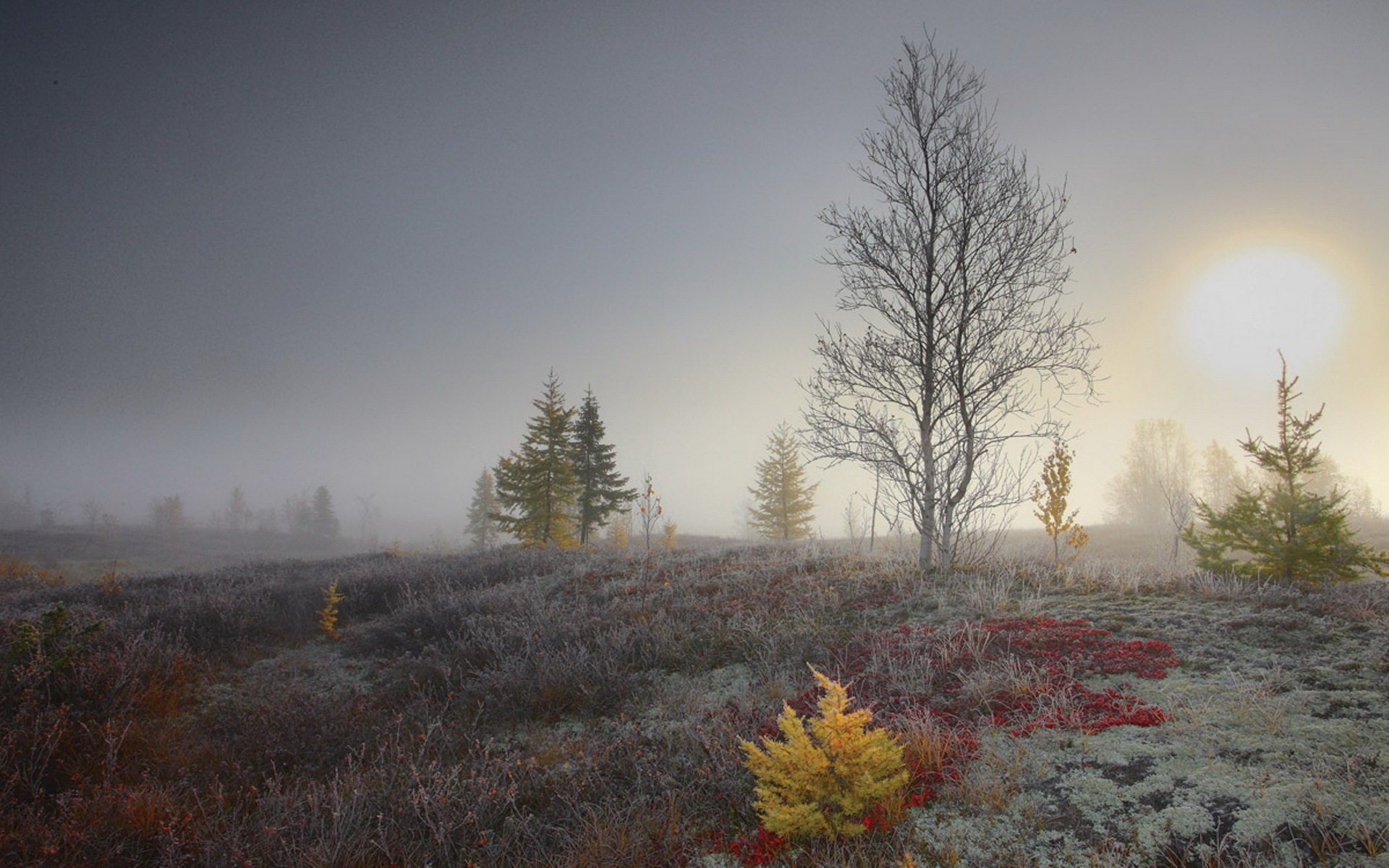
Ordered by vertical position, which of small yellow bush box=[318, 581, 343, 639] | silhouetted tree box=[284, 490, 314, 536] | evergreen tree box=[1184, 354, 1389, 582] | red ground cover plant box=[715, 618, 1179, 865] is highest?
evergreen tree box=[1184, 354, 1389, 582]

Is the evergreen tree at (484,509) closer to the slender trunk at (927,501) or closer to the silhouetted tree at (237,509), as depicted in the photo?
the slender trunk at (927,501)

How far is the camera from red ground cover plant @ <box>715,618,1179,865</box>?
A: 133 inches

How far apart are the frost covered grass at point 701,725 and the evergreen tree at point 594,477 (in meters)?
18.5

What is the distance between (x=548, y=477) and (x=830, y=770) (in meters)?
24.5

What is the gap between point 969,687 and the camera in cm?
447

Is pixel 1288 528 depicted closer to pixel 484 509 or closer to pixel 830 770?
pixel 830 770

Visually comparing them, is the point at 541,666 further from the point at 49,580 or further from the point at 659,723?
the point at 49,580

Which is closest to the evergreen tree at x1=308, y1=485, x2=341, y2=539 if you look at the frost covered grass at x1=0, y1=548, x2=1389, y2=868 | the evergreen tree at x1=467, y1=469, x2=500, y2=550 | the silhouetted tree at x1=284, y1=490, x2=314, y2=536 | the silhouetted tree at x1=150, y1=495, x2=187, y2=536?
the silhouetted tree at x1=284, y1=490, x2=314, y2=536

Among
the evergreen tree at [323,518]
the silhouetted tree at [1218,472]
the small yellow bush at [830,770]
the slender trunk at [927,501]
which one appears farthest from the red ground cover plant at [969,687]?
the evergreen tree at [323,518]

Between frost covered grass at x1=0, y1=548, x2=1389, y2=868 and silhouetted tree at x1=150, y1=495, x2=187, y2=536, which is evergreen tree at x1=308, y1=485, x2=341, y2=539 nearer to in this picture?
silhouetted tree at x1=150, y1=495, x2=187, y2=536

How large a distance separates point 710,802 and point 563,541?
79.8 feet

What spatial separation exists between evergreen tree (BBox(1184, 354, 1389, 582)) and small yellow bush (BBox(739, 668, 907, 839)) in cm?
808

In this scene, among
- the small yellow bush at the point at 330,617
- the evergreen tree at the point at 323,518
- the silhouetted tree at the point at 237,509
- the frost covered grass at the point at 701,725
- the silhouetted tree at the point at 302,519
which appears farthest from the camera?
the silhouetted tree at the point at 237,509

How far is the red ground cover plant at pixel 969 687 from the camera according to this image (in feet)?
11.0
